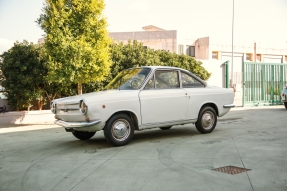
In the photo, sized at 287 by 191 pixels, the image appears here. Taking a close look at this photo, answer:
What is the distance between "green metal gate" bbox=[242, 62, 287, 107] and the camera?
18.7 meters

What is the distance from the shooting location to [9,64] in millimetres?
16266

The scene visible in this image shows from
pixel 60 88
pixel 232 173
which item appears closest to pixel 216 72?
pixel 60 88

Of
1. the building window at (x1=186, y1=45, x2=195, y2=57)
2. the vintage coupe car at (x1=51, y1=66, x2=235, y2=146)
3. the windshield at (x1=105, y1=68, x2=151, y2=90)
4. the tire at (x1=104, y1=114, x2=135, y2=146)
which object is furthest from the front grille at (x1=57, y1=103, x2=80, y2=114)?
the building window at (x1=186, y1=45, x2=195, y2=57)

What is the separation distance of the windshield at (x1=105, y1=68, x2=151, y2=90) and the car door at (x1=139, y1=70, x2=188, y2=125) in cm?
19

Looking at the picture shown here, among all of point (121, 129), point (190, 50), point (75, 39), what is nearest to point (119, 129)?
point (121, 129)

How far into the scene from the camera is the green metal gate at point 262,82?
18.7m

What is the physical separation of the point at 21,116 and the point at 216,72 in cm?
2929

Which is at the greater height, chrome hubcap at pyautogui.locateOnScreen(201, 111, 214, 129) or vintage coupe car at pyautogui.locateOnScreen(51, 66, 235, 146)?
vintage coupe car at pyautogui.locateOnScreen(51, 66, 235, 146)

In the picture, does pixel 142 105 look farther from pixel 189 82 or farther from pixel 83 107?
pixel 189 82

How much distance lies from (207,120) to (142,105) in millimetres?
2116

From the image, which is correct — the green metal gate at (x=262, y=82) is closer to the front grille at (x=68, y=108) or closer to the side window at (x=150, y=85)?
the side window at (x=150, y=85)

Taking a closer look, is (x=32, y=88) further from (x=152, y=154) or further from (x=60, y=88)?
(x=152, y=154)

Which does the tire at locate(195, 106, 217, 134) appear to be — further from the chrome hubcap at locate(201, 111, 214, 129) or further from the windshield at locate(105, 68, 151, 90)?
the windshield at locate(105, 68, 151, 90)

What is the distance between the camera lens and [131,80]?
7609mm
